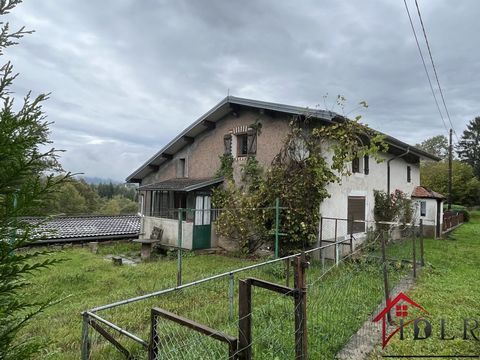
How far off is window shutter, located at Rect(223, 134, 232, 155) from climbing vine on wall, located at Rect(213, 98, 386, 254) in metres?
2.16

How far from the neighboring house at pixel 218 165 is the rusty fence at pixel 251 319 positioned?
15.3ft

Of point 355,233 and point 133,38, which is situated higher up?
point 133,38

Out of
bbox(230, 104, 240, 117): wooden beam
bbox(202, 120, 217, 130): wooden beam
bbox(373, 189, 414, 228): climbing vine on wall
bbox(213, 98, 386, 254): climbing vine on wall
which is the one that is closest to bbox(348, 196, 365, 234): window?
bbox(373, 189, 414, 228): climbing vine on wall

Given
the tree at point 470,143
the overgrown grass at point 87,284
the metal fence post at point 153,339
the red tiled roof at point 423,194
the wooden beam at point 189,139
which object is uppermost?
the tree at point 470,143

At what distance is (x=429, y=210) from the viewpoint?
1756 centimetres

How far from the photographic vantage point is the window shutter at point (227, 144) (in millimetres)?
12172

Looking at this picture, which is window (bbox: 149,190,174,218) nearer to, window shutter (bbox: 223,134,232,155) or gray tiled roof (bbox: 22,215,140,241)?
gray tiled roof (bbox: 22,215,140,241)

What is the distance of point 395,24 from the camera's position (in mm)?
6828

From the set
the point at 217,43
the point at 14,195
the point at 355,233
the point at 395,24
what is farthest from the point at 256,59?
the point at 14,195

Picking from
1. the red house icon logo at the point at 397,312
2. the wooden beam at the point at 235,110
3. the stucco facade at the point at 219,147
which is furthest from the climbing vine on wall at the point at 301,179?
the red house icon logo at the point at 397,312

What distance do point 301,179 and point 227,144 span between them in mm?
3881

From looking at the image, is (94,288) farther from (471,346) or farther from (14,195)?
(471,346)

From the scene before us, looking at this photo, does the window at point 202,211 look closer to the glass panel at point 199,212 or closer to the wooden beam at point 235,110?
the glass panel at point 199,212

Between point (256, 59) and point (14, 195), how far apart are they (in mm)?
11724
